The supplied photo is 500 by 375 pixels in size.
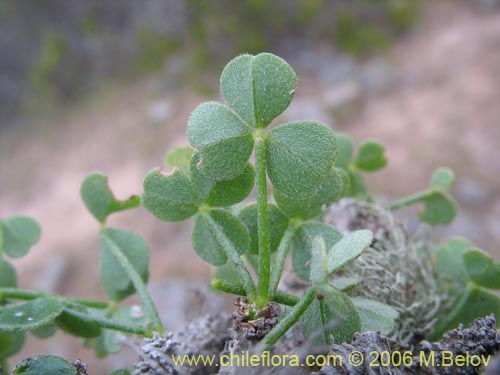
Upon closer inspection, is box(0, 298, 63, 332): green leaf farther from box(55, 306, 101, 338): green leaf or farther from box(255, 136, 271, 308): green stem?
box(255, 136, 271, 308): green stem

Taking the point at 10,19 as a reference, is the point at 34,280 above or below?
below

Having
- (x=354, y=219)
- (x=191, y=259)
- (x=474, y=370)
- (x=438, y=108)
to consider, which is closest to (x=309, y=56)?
(x=438, y=108)

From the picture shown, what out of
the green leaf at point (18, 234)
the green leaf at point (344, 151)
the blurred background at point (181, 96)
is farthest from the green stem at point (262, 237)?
the blurred background at point (181, 96)

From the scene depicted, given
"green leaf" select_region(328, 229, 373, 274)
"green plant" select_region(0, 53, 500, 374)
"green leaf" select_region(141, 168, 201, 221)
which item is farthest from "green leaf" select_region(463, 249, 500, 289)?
"green leaf" select_region(141, 168, 201, 221)

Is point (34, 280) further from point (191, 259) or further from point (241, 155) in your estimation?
point (241, 155)

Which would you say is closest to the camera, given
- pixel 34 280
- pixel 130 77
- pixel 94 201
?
pixel 94 201

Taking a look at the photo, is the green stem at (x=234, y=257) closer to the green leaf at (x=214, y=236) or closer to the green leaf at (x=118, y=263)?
the green leaf at (x=214, y=236)
